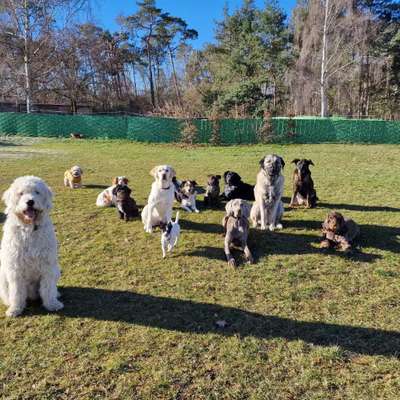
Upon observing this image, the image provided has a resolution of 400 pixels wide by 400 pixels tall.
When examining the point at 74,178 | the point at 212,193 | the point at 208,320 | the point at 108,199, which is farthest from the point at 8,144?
the point at 208,320

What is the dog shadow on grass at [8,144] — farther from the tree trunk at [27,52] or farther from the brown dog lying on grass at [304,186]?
the brown dog lying on grass at [304,186]

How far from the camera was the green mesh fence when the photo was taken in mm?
22438

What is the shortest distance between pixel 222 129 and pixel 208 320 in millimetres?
19419

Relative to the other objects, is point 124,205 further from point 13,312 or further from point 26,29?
point 26,29

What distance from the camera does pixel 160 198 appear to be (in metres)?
6.06

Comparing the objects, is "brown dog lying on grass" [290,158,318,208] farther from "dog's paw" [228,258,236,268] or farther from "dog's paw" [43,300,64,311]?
"dog's paw" [43,300,64,311]

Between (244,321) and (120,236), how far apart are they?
10.6 ft

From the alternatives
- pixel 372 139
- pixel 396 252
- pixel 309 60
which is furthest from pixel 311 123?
pixel 396 252

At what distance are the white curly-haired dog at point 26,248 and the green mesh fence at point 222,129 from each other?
18.8 m

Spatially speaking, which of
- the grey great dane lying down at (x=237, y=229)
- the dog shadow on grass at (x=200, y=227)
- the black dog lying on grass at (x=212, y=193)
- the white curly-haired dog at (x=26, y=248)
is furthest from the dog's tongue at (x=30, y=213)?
the black dog lying on grass at (x=212, y=193)

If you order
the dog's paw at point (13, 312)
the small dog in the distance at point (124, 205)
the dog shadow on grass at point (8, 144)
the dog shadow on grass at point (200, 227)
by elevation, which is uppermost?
the dog shadow on grass at point (8, 144)

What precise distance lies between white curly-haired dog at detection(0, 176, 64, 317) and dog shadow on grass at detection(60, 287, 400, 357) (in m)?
0.45

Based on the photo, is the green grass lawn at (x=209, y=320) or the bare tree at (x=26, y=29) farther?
the bare tree at (x=26, y=29)

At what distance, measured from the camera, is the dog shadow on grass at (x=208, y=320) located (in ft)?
11.3
